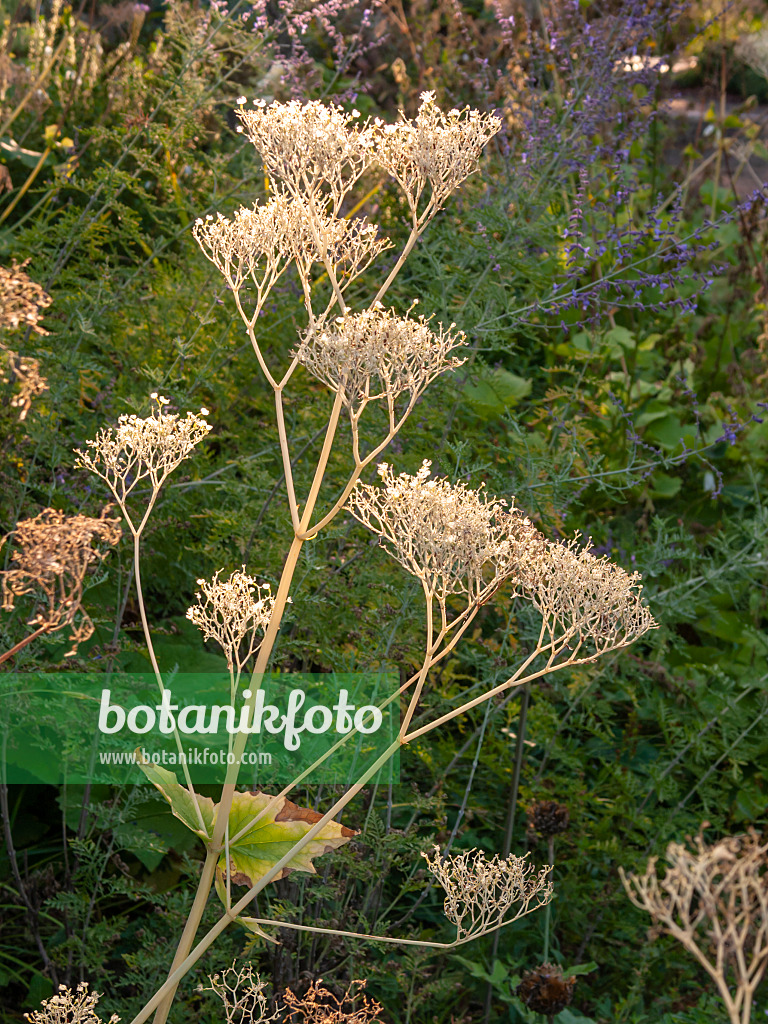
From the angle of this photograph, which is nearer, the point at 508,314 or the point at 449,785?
the point at 508,314

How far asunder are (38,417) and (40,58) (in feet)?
10.4

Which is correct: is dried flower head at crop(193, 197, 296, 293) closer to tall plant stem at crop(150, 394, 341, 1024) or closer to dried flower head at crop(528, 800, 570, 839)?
tall plant stem at crop(150, 394, 341, 1024)

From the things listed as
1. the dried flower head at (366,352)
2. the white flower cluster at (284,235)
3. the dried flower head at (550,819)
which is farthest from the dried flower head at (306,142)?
the dried flower head at (550,819)

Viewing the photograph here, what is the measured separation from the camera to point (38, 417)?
2584 mm

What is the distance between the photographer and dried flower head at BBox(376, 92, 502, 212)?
5.09 ft

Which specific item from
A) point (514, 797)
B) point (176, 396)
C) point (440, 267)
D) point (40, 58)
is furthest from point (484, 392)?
point (40, 58)

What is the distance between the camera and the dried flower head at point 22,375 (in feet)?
4.03

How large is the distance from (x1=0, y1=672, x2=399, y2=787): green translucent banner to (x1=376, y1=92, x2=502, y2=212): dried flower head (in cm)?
111

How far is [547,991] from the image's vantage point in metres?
1.99

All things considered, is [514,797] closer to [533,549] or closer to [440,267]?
[533,549]

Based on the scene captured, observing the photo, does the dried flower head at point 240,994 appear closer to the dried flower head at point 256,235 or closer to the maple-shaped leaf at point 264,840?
the maple-shaped leaf at point 264,840

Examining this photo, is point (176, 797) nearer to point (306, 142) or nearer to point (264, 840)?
point (264, 840)

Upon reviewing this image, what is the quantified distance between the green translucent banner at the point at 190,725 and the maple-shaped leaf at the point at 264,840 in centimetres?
58

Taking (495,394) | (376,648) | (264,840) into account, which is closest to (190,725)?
(376,648)
